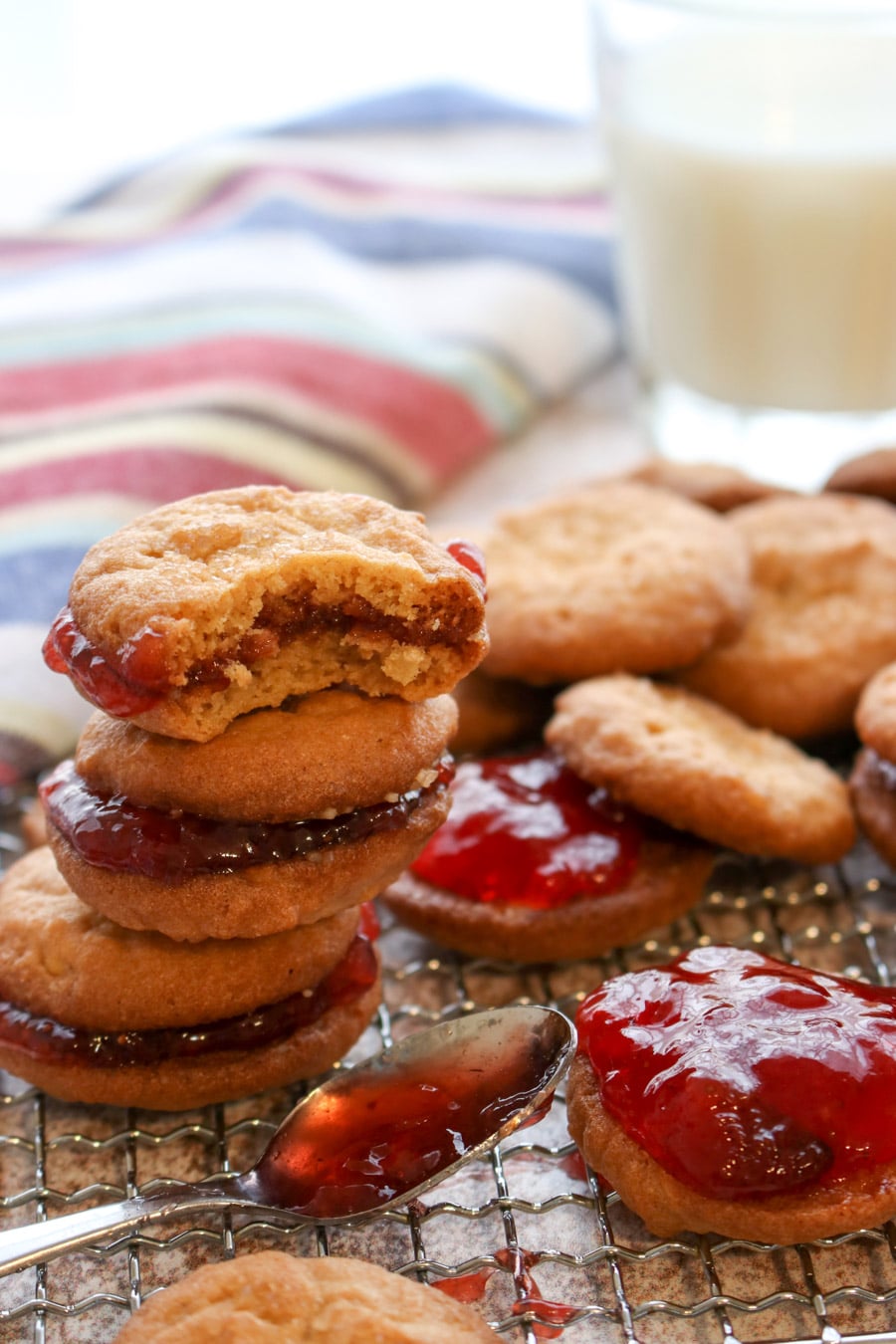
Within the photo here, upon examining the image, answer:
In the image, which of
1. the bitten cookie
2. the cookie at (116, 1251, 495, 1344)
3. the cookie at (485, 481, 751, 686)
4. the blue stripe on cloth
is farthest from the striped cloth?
the bitten cookie

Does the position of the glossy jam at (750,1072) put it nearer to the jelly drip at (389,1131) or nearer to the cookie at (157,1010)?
the jelly drip at (389,1131)

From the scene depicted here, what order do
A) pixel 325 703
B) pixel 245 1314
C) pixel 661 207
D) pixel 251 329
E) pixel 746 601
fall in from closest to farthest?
pixel 245 1314
pixel 325 703
pixel 746 601
pixel 661 207
pixel 251 329

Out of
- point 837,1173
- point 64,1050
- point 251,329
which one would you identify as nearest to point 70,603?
point 64,1050

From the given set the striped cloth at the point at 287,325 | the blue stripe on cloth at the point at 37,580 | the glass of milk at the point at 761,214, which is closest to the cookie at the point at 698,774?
the striped cloth at the point at 287,325

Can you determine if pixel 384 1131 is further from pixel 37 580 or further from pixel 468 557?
pixel 37 580

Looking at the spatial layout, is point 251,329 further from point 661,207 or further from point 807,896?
point 807,896

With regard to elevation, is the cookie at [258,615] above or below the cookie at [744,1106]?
above

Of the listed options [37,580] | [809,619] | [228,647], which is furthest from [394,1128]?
[37,580]
